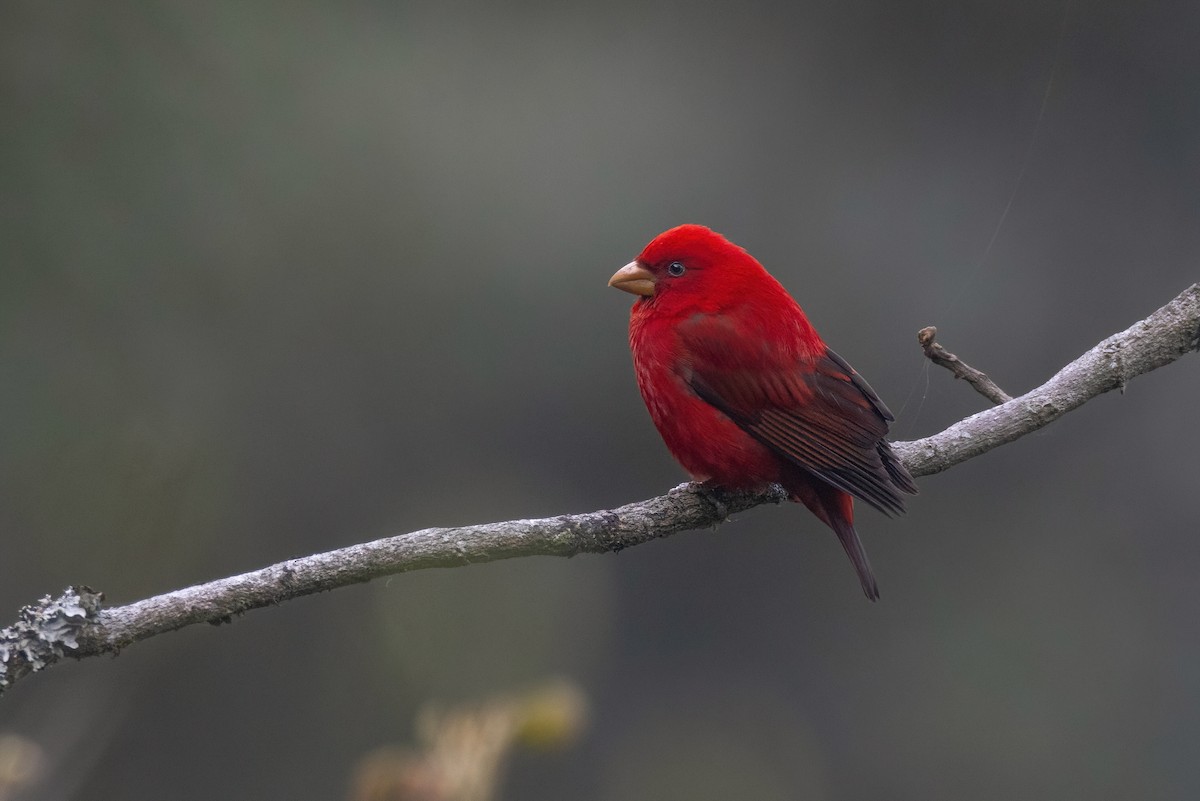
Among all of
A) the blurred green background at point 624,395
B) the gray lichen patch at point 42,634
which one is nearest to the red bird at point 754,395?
the gray lichen patch at point 42,634

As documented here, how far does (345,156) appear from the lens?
926 centimetres

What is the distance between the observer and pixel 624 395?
347 inches

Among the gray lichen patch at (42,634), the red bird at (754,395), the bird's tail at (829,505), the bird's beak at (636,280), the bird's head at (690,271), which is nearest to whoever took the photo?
the gray lichen patch at (42,634)

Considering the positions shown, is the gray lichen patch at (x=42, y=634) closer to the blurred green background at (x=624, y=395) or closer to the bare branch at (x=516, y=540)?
the bare branch at (x=516, y=540)

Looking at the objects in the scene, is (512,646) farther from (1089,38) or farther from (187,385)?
(1089,38)

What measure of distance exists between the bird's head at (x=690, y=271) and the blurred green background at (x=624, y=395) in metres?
3.25

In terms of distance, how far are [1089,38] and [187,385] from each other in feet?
24.1

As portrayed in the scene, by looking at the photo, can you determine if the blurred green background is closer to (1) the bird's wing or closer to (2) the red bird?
(2) the red bird

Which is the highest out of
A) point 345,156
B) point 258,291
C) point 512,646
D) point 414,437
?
point 345,156

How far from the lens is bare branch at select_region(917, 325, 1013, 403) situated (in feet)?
13.1

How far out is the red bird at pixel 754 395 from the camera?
13.3ft

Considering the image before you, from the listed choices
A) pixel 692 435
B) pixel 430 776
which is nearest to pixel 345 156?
pixel 692 435

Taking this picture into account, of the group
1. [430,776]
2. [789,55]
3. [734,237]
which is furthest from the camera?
[789,55]

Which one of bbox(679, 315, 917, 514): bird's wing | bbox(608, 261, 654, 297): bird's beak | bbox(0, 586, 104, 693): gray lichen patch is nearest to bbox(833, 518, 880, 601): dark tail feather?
bbox(679, 315, 917, 514): bird's wing
